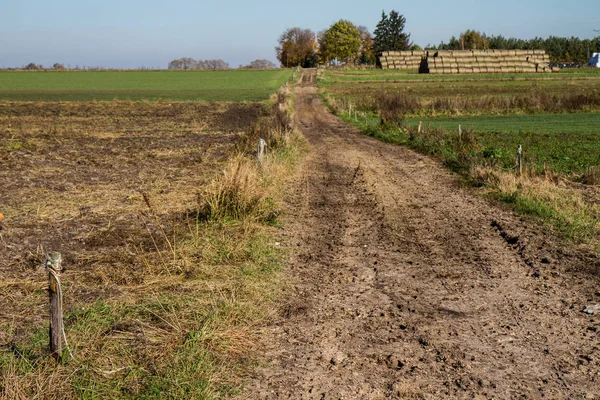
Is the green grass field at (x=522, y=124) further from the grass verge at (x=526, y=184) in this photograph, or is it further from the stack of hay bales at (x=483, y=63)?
the stack of hay bales at (x=483, y=63)

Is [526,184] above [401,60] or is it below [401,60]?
below

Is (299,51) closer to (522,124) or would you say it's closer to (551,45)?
(551,45)

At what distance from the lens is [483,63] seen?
87938mm

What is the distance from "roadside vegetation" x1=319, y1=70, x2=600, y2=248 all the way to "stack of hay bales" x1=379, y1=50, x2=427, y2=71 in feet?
201

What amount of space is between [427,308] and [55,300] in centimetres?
406

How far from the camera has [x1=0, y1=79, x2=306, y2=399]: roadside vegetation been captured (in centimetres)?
540

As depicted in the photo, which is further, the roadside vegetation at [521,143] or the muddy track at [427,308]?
the roadside vegetation at [521,143]

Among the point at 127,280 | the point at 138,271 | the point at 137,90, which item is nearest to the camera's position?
the point at 127,280

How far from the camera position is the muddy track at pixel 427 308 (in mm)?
5461

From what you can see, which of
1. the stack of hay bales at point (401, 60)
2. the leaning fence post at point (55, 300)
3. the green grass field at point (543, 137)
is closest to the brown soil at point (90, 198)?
the leaning fence post at point (55, 300)

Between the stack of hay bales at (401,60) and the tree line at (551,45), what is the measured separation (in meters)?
37.4

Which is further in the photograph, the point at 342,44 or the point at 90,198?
the point at 342,44

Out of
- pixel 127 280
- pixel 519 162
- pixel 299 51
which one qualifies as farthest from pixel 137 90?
pixel 299 51

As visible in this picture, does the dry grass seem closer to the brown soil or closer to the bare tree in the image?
the brown soil
